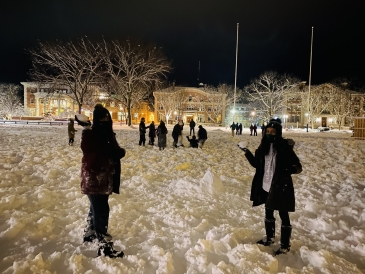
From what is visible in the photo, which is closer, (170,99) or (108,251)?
(108,251)

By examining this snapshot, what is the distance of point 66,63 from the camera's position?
99.5ft

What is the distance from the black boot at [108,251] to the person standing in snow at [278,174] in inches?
79.6

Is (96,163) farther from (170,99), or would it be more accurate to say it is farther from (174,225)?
(170,99)

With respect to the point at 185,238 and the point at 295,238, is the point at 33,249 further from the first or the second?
the point at 295,238

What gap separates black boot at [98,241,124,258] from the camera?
312 cm

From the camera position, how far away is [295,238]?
380 centimetres

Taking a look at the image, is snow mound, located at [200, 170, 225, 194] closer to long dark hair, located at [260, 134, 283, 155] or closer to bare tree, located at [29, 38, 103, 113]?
long dark hair, located at [260, 134, 283, 155]

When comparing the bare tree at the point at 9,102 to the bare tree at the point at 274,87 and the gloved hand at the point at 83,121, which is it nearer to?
the bare tree at the point at 274,87

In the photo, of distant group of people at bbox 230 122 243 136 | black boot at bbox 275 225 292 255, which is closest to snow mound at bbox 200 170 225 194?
black boot at bbox 275 225 292 255

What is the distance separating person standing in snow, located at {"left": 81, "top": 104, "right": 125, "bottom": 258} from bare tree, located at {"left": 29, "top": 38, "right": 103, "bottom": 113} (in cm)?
3019

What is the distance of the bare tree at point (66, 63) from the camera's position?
95.9 feet

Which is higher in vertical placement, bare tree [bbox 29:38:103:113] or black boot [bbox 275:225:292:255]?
bare tree [bbox 29:38:103:113]

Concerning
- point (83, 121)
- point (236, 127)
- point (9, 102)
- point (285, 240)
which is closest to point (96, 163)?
point (83, 121)

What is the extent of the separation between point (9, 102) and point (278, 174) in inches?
3015
